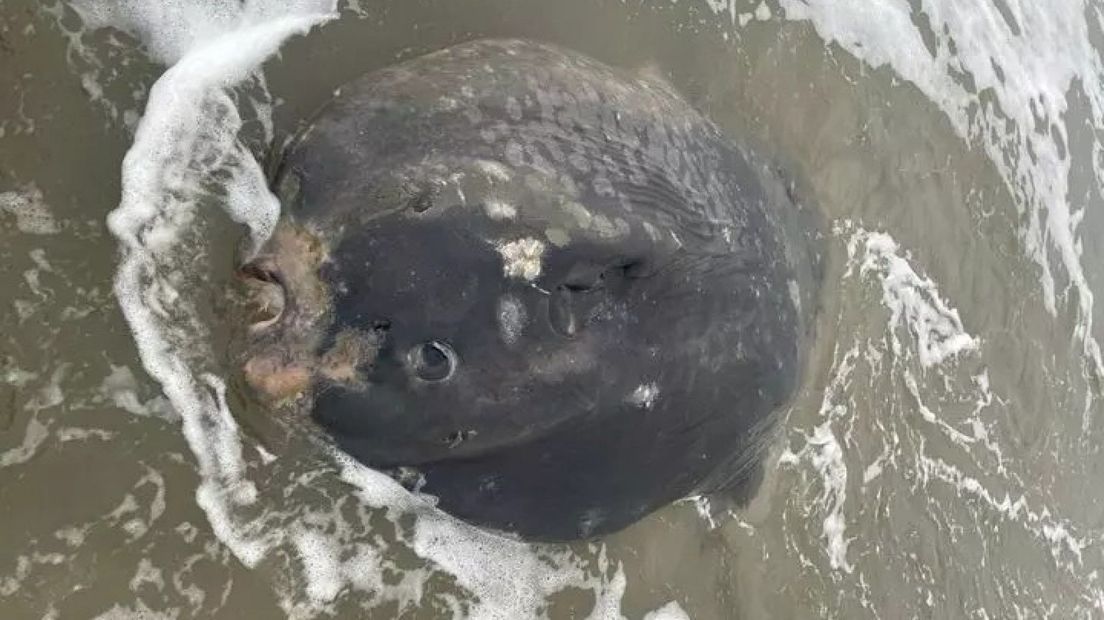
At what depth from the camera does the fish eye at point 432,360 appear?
119 inches

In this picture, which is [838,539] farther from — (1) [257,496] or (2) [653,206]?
(1) [257,496]

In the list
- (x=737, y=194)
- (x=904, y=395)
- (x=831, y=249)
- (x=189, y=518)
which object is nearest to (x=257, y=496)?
(x=189, y=518)

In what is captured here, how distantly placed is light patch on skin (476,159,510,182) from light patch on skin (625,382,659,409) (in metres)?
0.82

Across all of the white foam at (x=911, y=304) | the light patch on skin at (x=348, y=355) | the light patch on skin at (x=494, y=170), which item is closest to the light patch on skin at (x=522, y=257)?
the light patch on skin at (x=494, y=170)

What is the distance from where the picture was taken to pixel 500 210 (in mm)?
2990

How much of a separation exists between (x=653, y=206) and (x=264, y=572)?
5.59 ft

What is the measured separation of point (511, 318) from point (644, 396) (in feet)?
1.95

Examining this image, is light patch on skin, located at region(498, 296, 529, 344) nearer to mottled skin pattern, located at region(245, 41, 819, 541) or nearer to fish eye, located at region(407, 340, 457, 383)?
mottled skin pattern, located at region(245, 41, 819, 541)

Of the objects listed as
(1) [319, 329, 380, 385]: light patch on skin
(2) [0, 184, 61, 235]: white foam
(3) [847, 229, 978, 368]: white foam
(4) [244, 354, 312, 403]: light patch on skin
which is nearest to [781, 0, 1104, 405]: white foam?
(3) [847, 229, 978, 368]: white foam

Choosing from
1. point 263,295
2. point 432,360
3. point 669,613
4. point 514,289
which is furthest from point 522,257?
point 669,613

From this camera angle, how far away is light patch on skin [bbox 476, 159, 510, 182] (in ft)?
10.00

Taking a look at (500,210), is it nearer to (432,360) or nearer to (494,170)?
(494,170)

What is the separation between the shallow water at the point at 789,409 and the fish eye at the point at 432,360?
1.91 ft

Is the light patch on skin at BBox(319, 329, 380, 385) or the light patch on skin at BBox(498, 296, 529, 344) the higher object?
the light patch on skin at BBox(498, 296, 529, 344)
